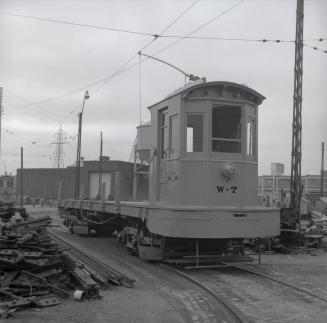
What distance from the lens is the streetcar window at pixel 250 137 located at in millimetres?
10766

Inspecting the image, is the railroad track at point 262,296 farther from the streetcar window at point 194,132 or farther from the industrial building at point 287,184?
the industrial building at point 287,184

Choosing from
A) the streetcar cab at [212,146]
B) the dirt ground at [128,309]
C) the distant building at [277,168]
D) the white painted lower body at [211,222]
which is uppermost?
the distant building at [277,168]

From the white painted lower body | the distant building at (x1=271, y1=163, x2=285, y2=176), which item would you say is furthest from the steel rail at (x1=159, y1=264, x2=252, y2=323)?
the distant building at (x1=271, y1=163, x2=285, y2=176)

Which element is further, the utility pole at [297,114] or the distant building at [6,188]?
the distant building at [6,188]

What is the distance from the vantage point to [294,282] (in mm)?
9117

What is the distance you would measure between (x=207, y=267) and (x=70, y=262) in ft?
9.85

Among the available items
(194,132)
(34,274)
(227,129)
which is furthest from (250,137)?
(34,274)

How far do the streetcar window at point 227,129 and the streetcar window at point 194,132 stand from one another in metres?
0.27

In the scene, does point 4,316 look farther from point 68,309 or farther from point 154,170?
point 154,170

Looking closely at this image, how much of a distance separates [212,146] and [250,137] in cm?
96

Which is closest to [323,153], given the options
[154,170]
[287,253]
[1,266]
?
[287,253]

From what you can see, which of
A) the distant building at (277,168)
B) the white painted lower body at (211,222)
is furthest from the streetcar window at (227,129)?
the distant building at (277,168)

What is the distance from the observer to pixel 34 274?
732 centimetres

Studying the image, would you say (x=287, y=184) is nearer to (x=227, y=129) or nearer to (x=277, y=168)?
(x=277, y=168)
